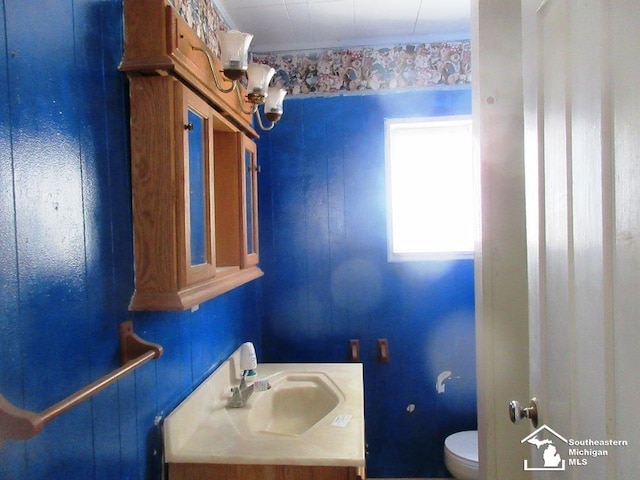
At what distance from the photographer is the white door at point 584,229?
1.57 feet

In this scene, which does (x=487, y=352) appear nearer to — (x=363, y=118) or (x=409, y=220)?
(x=409, y=220)

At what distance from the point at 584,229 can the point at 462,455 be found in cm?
161

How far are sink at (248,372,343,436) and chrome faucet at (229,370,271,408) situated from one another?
0.03 metres

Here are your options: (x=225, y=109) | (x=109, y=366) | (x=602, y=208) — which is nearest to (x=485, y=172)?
(x=602, y=208)

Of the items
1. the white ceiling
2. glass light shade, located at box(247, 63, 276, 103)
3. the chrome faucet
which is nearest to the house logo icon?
the chrome faucet

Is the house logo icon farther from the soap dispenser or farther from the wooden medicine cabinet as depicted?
the soap dispenser

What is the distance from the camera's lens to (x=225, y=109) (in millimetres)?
1303

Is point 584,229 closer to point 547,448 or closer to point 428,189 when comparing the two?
point 547,448

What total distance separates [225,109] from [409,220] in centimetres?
127

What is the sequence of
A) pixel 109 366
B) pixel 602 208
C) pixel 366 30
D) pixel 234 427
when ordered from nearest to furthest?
pixel 602 208, pixel 109 366, pixel 234 427, pixel 366 30

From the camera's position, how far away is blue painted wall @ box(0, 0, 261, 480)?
2.15 ft

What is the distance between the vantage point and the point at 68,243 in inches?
30.9

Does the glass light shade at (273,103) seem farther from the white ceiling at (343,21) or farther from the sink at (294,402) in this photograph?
the sink at (294,402)

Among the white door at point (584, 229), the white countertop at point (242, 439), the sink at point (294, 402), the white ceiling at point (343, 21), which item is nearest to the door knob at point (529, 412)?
the white door at point (584, 229)
